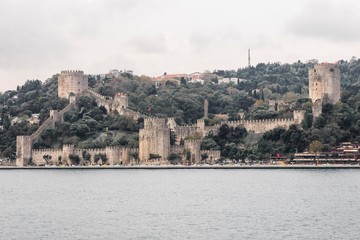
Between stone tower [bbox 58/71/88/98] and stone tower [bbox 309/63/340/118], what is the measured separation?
22.4 metres

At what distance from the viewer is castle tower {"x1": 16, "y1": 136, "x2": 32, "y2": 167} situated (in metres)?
80.1

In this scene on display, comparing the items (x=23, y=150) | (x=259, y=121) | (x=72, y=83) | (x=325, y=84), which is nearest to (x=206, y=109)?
(x=72, y=83)

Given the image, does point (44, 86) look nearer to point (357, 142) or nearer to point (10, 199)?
point (357, 142)

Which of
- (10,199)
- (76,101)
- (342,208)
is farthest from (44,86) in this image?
(342,208)

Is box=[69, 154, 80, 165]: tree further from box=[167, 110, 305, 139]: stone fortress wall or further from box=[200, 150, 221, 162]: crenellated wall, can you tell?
box=[200, 150, 221, 162]: crenellated wall

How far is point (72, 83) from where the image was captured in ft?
299

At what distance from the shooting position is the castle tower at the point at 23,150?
80062 millimetres

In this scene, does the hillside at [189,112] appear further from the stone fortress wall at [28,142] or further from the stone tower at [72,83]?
the stone tower at [72,83]

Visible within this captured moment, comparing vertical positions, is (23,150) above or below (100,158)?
above

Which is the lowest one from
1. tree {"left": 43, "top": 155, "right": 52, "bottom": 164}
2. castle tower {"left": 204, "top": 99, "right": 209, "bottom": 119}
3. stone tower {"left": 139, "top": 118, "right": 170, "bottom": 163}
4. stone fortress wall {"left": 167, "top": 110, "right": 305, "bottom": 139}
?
tree {"left": 43, "top": 155, "right": 52, "bottom": 164}

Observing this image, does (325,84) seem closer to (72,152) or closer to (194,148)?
(194,148)

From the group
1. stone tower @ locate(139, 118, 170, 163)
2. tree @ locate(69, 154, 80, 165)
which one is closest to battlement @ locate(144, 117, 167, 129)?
stone tower @ locate(139, 118, 170, 163)

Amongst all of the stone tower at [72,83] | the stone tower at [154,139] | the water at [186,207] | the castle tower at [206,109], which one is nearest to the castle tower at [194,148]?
the stone tower at [154,139]

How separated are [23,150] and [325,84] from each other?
79.0ft
